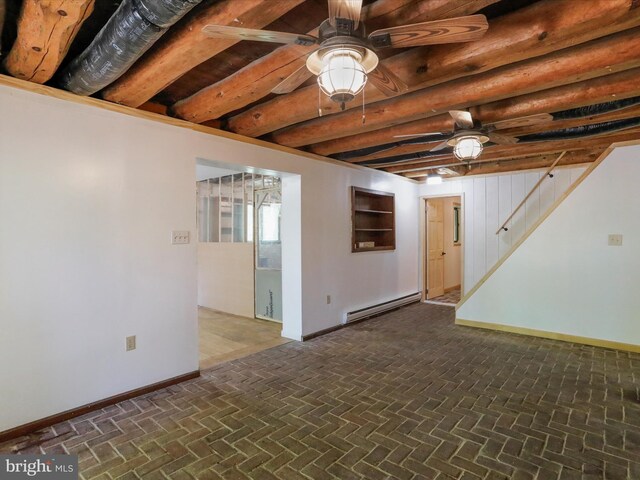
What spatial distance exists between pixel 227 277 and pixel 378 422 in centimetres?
420

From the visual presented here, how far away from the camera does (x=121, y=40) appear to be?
1.86 metres

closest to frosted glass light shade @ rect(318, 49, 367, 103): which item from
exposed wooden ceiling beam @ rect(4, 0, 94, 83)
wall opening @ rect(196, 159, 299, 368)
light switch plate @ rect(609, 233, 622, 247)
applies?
exposed wooden ceiling beam @ rect(4, 0, 94, 83)

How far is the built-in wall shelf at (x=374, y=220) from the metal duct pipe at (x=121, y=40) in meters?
3.83

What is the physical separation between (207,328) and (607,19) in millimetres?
5237

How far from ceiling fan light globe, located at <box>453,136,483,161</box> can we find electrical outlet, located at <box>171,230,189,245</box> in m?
2.69

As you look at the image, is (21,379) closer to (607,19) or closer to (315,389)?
(315,389)

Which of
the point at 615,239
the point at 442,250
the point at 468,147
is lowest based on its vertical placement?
the point at 442,250

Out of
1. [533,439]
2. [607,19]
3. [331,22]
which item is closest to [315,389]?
[533,439]

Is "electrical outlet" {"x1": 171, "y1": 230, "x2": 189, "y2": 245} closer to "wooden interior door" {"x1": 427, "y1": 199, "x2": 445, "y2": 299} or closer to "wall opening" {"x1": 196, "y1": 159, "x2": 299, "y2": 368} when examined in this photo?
"wall opening" {"x1": 196, "y1": 159, "x2": 299, "y2": 368}

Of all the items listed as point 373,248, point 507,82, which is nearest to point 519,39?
point 507,82

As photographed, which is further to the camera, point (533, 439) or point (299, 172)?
point (299, 172)

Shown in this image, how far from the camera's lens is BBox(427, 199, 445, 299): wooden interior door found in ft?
23.1

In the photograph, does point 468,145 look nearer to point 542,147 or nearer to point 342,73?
point 342,73

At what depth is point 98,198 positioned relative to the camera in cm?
269
